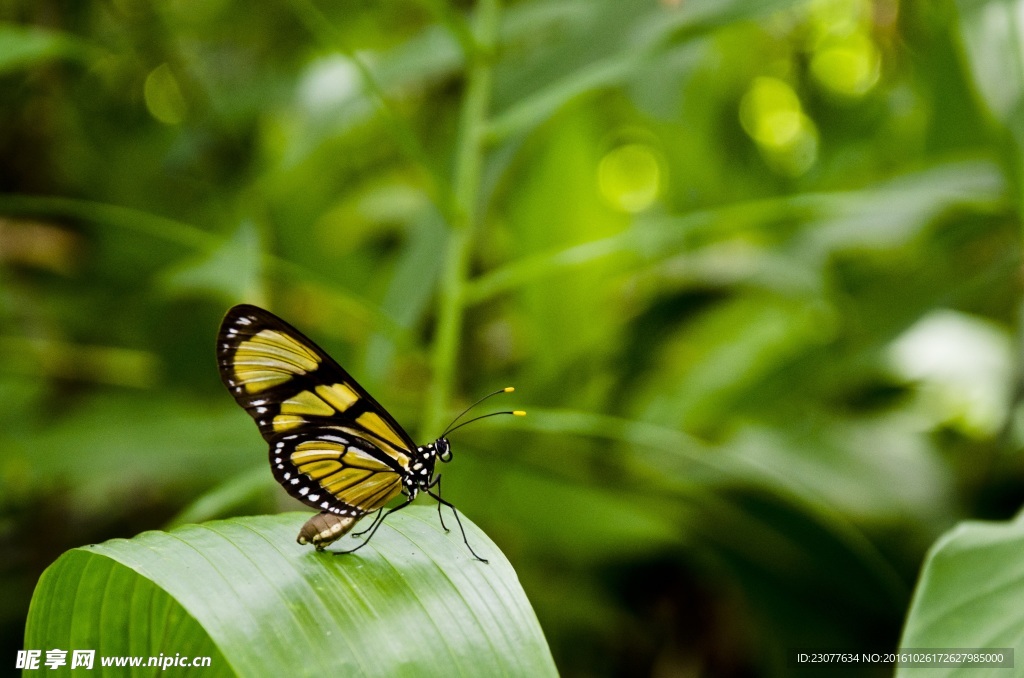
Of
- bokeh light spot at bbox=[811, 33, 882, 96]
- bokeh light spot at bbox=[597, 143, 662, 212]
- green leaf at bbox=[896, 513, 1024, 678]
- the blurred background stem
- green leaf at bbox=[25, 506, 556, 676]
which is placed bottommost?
green leaf at bbox=[896, 513, 1024, 678]

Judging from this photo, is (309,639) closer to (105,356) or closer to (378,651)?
(378,651)

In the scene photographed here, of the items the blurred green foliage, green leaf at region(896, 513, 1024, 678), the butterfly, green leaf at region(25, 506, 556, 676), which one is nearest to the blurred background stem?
the blurred green foliage

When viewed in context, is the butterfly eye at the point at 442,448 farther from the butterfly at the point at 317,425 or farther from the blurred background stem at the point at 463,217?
the blurred background stem at the point at 463,217

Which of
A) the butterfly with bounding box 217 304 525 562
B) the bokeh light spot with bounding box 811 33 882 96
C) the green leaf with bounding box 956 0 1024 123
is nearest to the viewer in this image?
the butterfly with bounding box 217 304 525 562

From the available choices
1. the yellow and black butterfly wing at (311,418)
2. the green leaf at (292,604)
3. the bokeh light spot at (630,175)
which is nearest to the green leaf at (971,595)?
the green leaf at (292,604)

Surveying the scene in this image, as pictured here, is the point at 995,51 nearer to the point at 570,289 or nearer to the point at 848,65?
the point at 570,289

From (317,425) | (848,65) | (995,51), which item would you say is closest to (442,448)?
(317,425)

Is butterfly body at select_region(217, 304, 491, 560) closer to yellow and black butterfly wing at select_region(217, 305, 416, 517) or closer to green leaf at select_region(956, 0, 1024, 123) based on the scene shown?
yellow and black butterfly wing at select_region(217, 305, 416, 517)
